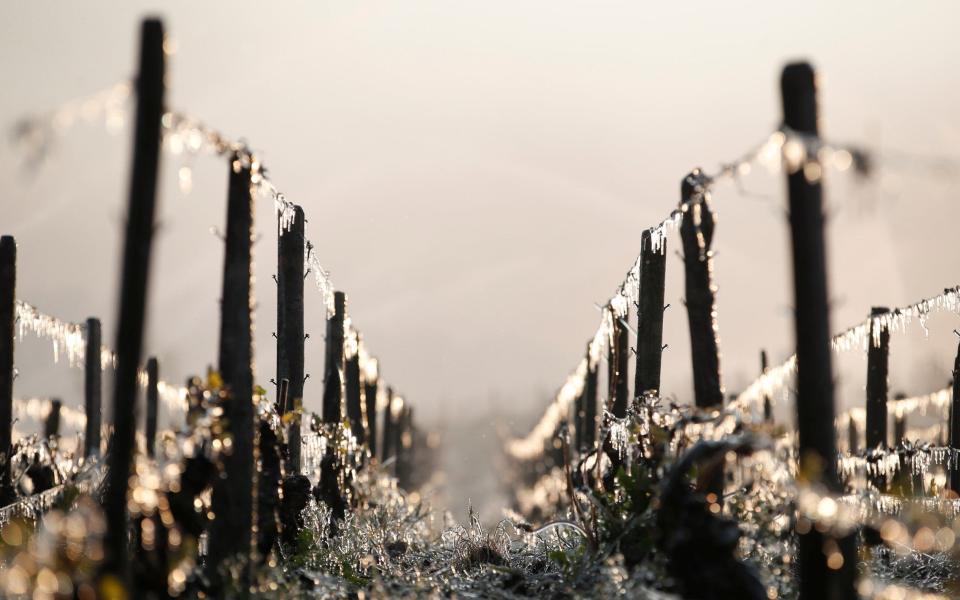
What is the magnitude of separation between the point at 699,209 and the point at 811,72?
2.84 meters

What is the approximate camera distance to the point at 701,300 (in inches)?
351

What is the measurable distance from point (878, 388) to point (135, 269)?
1209cm

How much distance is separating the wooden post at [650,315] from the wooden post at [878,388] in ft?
15.4

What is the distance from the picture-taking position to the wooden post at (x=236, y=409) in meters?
7.18

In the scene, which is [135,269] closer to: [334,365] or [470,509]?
[470,509]

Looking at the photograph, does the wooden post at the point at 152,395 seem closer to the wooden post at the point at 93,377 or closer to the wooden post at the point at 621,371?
the wooden post at the point at 93,377

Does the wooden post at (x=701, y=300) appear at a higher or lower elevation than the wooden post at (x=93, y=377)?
lower

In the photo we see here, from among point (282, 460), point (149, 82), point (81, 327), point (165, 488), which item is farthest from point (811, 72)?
point (81, 327)

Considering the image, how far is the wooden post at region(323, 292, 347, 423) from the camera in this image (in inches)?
587

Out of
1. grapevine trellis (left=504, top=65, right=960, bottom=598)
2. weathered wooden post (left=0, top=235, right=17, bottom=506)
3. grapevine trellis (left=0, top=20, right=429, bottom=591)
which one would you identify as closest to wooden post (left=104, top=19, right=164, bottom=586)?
grapevine trellis (left=0, top=20, right=429, bottom=591)

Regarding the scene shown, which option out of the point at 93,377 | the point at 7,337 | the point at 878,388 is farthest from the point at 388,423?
the point at 878,388

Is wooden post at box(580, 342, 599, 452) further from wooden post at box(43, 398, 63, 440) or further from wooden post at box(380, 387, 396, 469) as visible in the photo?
wooden post at box(43, 398, 63, 440)

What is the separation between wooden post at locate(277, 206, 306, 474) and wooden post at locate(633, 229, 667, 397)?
413 cm

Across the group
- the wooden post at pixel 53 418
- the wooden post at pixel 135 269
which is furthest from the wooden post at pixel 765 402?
the wooden post at pixel 135 269
